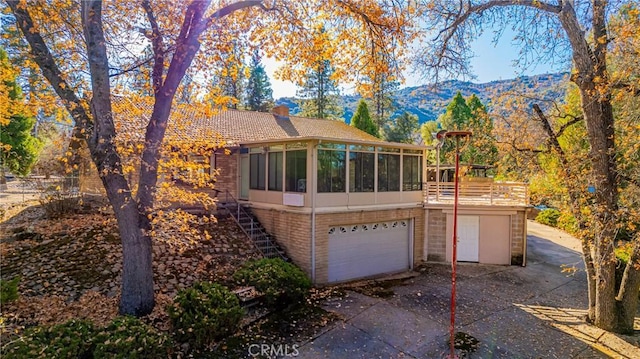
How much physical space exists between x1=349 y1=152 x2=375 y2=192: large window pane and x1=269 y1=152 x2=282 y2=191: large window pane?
2492 millimetres

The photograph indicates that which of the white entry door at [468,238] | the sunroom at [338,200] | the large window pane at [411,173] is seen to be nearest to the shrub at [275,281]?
the sunroom at [338,200]

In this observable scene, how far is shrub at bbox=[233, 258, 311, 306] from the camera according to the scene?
8273 mm

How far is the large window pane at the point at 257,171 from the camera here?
12719mm

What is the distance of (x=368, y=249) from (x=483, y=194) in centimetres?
593

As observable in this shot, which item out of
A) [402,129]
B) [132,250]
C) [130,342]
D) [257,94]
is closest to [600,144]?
[130,342]

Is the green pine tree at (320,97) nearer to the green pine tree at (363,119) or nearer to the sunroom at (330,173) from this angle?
the green pine tree at (363,119)

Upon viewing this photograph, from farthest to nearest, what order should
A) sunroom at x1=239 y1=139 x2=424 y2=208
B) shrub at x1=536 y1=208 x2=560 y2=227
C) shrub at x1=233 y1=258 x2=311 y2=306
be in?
shrub at x1=536 y1=208 x2=560 y2=227 → sunroom at x1=239 y1=139 x2=424 y2=208 → shrub at x1=233 y1=258 x2=311 y2=306

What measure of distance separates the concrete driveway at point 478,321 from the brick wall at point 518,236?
1.10 metres

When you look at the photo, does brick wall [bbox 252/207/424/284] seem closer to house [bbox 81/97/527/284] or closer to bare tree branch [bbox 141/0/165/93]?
house [bbox 81/97/527/284]

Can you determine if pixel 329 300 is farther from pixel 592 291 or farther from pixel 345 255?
pixel 592 291

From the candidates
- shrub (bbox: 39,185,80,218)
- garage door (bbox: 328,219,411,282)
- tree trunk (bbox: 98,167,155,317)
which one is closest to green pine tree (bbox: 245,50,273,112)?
shrub (bbox: 39,185,80,218)

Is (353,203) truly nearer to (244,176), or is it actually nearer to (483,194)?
(244,176)

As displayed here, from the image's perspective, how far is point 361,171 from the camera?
11992 mm

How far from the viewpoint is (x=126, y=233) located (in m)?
6.72
